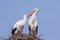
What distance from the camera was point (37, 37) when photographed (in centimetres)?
1645

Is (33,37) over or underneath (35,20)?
underneath

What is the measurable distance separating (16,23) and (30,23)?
0.77 metres

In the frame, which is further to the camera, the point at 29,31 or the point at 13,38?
the point at 29,31

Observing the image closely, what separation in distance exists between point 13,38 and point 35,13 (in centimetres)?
253

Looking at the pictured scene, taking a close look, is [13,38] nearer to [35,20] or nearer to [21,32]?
[21,32]

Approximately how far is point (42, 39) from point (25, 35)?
67 centimetres

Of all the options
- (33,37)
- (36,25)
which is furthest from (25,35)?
(36,25)

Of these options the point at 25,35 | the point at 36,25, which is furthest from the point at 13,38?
the point at 36,25

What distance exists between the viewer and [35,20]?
1820 cm

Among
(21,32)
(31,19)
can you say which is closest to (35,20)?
(31,19)

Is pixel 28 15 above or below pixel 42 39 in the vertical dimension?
above

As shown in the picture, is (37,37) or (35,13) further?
(35,13)

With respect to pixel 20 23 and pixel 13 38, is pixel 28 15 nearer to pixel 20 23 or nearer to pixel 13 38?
pixel 20 23

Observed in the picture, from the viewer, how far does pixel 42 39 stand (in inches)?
642
